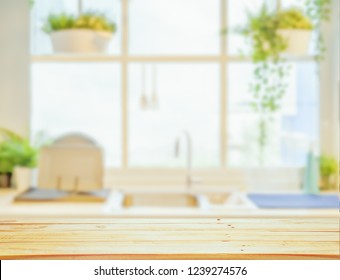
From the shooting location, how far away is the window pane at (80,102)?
1799 millimetres

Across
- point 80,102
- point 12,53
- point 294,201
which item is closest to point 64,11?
point 80,102

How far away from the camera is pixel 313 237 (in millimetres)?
422

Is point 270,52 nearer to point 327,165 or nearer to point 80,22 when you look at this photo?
point 327,165

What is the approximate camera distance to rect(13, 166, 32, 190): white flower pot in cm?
166

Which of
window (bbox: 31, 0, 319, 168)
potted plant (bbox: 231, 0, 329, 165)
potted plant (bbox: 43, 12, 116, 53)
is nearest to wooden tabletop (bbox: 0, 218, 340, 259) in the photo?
potted plant (bbox: 43, 12, 116, 53)

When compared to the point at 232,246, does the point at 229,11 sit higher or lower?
higher

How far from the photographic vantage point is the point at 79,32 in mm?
1549

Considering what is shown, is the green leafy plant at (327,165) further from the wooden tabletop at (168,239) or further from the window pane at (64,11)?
the wooden tabletop at (168,239)

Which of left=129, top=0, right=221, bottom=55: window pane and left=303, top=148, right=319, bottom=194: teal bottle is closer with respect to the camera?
left=303, top=148, right=319, bottom=194: teal bottle

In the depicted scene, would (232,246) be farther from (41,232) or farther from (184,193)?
(184,193)

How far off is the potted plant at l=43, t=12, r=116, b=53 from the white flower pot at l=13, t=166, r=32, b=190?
0.39 metres

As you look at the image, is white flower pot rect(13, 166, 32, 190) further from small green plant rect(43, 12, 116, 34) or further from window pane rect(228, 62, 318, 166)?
window pane rect(228, 62, 318, 166)

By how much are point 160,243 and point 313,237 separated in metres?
0.12
